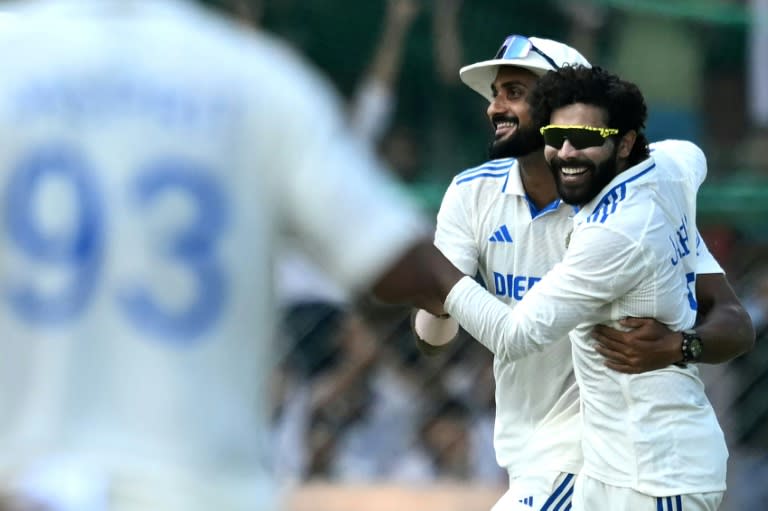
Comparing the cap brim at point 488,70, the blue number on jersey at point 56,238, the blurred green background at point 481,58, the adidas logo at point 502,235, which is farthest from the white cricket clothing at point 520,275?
the blurred green background at point 481,58

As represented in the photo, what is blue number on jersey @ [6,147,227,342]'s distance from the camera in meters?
3.18

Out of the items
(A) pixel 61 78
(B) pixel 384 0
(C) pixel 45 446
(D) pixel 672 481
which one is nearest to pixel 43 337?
(C) pixel 45 446

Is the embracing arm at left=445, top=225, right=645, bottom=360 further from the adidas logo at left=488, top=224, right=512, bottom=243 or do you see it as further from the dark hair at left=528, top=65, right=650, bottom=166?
the adidas logo at left=488, top=224, right=512, bottom=243

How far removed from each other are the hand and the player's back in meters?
2.31

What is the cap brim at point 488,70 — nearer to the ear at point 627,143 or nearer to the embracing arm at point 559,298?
the ear at point 627,143

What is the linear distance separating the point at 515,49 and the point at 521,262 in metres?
0.75

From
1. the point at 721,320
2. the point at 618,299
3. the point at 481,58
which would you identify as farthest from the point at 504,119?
the point at 481,58

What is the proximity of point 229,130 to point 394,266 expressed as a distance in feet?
1.24

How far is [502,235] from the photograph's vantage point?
5.86 m

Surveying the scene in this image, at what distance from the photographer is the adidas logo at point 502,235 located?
5.85 m

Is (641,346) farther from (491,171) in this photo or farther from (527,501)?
(491,171)

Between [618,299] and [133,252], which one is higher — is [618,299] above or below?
below

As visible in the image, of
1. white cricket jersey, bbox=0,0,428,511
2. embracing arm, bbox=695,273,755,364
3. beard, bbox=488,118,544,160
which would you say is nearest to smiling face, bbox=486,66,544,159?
beard, bbox=488,118,544,160

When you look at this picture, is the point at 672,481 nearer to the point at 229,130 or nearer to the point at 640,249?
the point at 640,249
